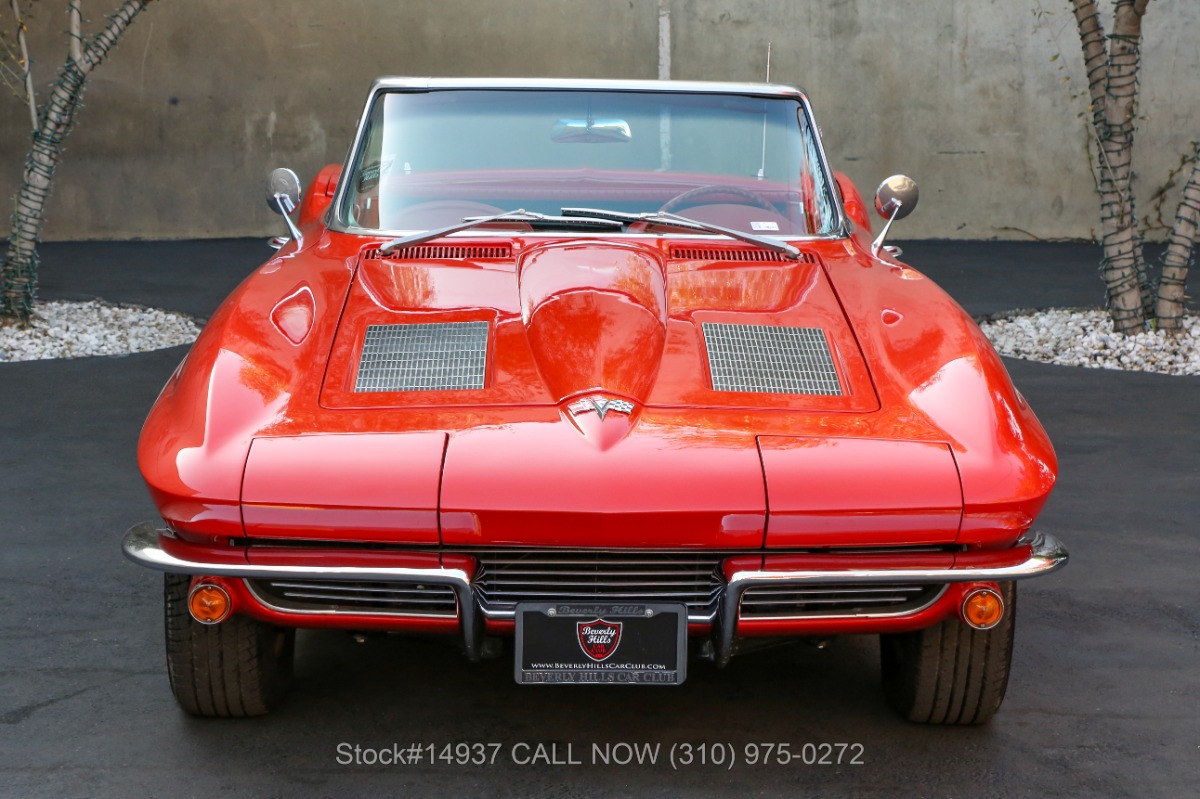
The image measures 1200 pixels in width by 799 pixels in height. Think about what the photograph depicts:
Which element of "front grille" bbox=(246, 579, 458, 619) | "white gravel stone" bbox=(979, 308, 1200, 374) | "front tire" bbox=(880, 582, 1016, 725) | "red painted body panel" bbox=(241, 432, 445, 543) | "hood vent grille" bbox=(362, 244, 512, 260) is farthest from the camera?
"white gravel stone" bbox=(979, 308, 1200, 374)

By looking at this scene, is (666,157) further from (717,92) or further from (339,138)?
(339,138)

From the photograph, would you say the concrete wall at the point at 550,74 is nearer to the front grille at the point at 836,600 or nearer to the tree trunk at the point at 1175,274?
the tree trunk at the point at 1175,274

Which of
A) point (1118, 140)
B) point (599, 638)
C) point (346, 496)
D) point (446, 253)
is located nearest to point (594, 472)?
point (599, 638)

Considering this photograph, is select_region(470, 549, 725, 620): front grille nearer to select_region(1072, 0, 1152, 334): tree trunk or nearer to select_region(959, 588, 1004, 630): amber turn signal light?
select_region(959, 588, 1004, 630): amber turn signal light

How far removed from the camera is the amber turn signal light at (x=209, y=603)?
2.66m

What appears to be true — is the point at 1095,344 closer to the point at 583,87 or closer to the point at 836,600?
the point at 583,87

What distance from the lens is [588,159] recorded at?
12.9ft

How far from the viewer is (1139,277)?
25.7 ft

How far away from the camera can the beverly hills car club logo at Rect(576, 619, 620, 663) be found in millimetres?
2541

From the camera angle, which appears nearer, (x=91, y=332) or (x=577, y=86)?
(x=577, y=86)

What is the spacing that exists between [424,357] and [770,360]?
74 cm

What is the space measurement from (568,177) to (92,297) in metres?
6.41

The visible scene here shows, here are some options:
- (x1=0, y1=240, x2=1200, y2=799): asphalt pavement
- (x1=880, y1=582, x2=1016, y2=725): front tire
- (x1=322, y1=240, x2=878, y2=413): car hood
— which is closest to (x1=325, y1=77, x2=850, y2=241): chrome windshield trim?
(x1=322, y1=240, x2=878, y2=413): car hood

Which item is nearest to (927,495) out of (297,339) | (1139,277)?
(297,339)
